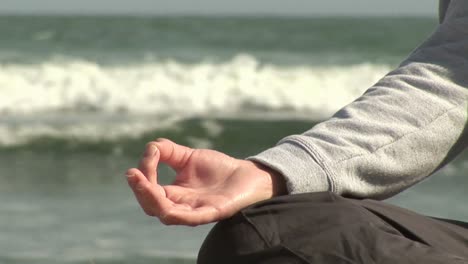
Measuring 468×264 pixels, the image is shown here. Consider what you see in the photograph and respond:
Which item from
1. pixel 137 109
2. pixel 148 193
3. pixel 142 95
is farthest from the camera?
pixel 142 95

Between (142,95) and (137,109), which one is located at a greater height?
(142,95)

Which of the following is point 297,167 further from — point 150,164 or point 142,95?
point 142,95

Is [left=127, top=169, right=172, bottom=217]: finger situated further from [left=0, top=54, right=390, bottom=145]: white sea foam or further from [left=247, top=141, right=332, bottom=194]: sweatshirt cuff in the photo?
[left=0, top=54, right=390, bottom=145]: white sea foam

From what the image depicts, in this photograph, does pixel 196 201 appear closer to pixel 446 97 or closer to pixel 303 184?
pixel 303 184

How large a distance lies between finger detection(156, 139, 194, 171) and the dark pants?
0.29ft

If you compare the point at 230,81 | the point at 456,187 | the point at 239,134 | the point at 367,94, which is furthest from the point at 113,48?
the point at 367,94

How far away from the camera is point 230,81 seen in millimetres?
10781

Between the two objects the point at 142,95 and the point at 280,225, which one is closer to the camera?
the point at 280,225

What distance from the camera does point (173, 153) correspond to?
4.16 ft

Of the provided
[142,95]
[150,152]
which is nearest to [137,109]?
[142,95]

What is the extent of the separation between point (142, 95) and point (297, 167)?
8854 millimetres

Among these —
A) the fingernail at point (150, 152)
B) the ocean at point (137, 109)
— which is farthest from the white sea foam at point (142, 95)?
the fingernail at point (150, 152)

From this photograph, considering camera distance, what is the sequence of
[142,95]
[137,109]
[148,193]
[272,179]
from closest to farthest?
[148,193] < [272,179] < [137,109] < [142,95]

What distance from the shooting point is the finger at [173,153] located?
4.12ft
